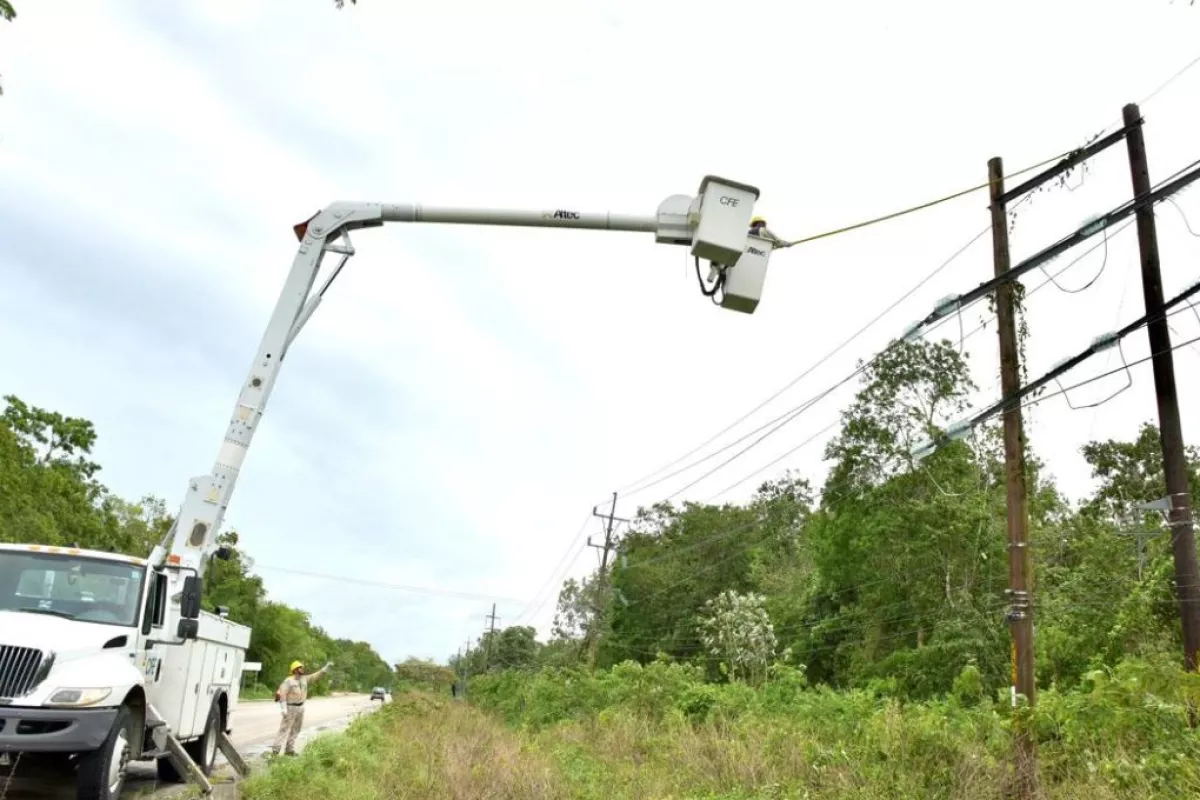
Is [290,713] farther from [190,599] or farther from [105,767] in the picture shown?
[105,767]

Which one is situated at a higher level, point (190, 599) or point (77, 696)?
point (190, 599)

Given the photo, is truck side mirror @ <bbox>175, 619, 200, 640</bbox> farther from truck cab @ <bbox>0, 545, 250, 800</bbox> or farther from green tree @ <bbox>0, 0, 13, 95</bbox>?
green tree @ <bbox>0, 0, 13, 95</bbox>

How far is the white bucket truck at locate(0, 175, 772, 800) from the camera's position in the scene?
7.88 m

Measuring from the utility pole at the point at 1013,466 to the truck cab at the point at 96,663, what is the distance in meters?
9.98

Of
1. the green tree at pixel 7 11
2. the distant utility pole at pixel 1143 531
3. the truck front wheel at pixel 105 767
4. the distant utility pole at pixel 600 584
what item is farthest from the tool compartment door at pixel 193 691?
the distant utility pole at pixel 600 584

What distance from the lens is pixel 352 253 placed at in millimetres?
10656

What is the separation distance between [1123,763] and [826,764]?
304 cm

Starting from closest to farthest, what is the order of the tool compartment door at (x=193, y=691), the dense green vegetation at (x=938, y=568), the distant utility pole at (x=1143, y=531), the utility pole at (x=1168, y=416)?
the tool compartment door at (x=193, y=691) < the utility pole at (x=1168, y=416) < the distant utility pole at (x=1143, y=531) < the dense green vegetation at (x=938, y=568)

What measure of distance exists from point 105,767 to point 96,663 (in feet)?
2.93

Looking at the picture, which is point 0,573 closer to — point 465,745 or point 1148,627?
point 465,745

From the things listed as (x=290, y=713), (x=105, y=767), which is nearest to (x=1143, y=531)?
(x=290, y=713)

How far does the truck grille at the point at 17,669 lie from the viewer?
774 cm

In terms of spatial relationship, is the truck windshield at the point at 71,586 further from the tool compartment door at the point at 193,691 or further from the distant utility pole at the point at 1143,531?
the distant utility pole at the point at 1143,531

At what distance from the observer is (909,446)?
35719 millimetres
